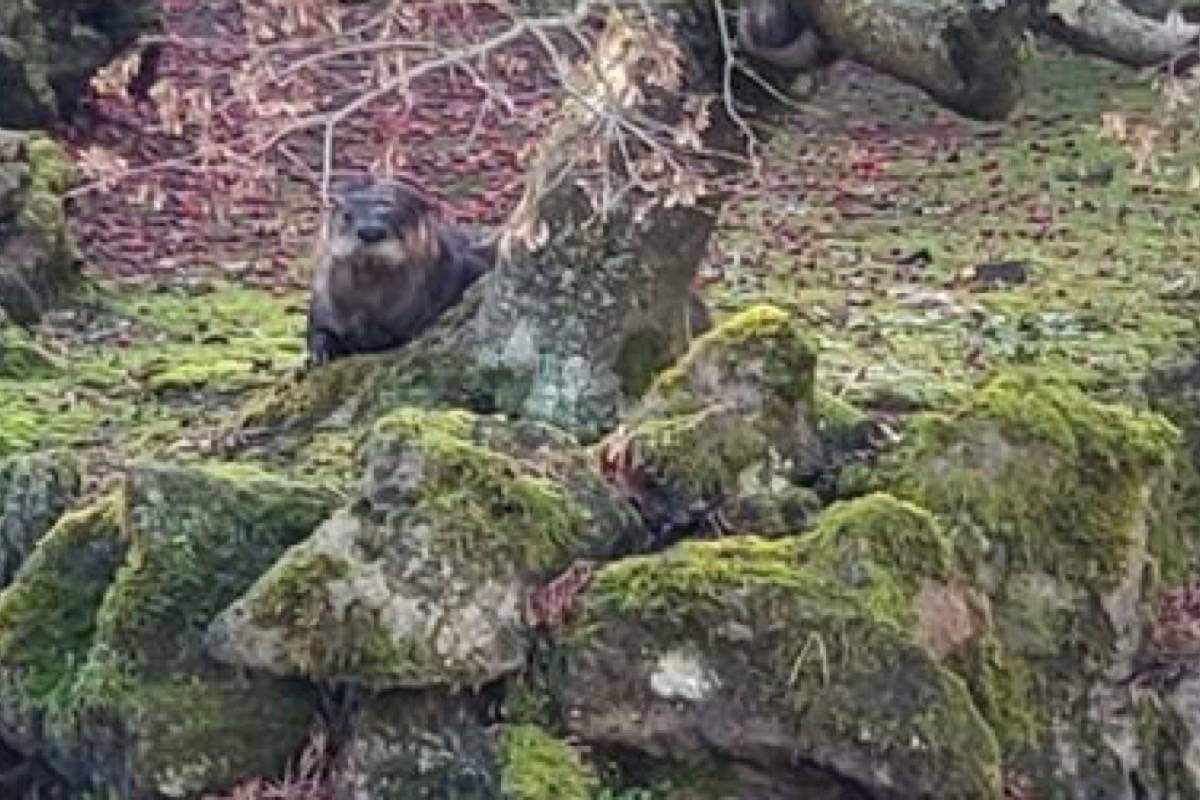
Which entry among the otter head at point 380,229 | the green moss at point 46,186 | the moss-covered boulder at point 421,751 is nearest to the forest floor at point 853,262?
the green moss at point 46,186

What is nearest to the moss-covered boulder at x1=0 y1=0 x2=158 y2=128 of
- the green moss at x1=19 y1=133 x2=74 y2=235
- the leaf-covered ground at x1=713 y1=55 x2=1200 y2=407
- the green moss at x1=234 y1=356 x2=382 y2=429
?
the green moss at x1=19 y1=133 x2=74 y2=235

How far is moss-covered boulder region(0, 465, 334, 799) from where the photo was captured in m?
6.40

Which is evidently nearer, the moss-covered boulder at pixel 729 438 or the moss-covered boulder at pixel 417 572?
the moss-covered boulder at pixel 417 572

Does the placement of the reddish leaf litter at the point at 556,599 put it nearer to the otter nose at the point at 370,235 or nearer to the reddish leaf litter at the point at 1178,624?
the reddish leaf litter at the point at 1178,624

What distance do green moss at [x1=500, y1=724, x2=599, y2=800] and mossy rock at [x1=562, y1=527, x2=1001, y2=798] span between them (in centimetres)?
8

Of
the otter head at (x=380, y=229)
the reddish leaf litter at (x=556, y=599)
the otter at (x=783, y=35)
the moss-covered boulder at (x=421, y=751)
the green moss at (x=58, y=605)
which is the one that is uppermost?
the otter at (x=783, y=35)

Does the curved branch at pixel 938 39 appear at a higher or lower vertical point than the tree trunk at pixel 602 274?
higher

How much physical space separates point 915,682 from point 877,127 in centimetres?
1096

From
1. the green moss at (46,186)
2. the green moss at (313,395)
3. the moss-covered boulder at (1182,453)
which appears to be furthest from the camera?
the green moss at (46,186)

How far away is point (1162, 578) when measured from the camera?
7.65 m

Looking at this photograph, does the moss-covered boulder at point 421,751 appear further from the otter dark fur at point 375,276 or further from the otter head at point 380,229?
the otter head at point 380,229

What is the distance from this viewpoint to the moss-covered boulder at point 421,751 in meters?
6.26

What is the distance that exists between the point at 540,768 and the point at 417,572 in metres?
0.58

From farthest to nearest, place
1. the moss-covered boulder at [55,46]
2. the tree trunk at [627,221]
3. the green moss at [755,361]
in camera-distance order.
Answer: the moss-covered boulder at [55,46], the green moss at [755,361], the tree trunk at [627,221]
